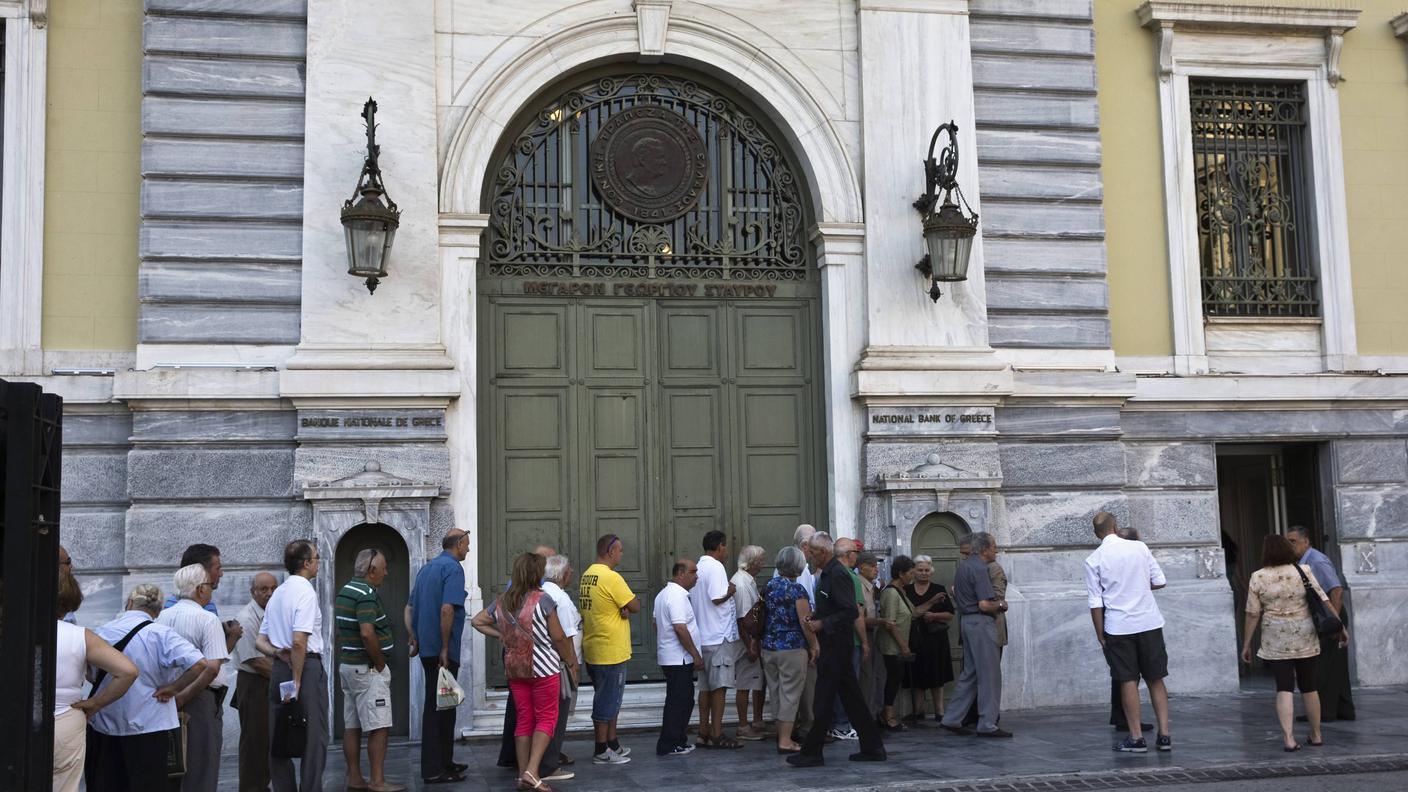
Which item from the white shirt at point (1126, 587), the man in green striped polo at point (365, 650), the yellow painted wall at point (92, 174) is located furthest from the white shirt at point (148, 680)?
the white shirt at point (1126, 587)

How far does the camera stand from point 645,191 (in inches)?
550

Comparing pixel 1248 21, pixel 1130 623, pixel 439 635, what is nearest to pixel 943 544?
pixel 1130 623

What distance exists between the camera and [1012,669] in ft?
44.5

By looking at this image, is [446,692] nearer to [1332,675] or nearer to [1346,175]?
[1332,675]

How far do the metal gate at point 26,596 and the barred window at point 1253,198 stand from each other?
41.3 ft

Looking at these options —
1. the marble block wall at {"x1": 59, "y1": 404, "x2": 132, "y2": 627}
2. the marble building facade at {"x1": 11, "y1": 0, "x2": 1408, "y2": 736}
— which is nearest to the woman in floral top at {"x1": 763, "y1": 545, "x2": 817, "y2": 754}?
the marble building facade at {"x1": 11, "y1": 0, "x2": 1408, "y2": 736}

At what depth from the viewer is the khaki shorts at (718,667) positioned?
11586mm

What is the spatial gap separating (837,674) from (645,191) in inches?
218

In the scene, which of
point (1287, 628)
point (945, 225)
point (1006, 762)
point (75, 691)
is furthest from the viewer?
point (945, 225)

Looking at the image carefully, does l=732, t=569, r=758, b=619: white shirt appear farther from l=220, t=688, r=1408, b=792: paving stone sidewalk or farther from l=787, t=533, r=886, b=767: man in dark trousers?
l=787, t=533, r=886, b=767: man in dark trousers

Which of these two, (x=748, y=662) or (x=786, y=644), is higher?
(x=786, y=644)

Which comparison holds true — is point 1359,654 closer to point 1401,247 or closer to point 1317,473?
point 1317,473

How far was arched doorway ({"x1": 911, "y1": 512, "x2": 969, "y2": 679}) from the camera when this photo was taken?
13656 millimetres

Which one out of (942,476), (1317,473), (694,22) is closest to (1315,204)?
(1317,473)
